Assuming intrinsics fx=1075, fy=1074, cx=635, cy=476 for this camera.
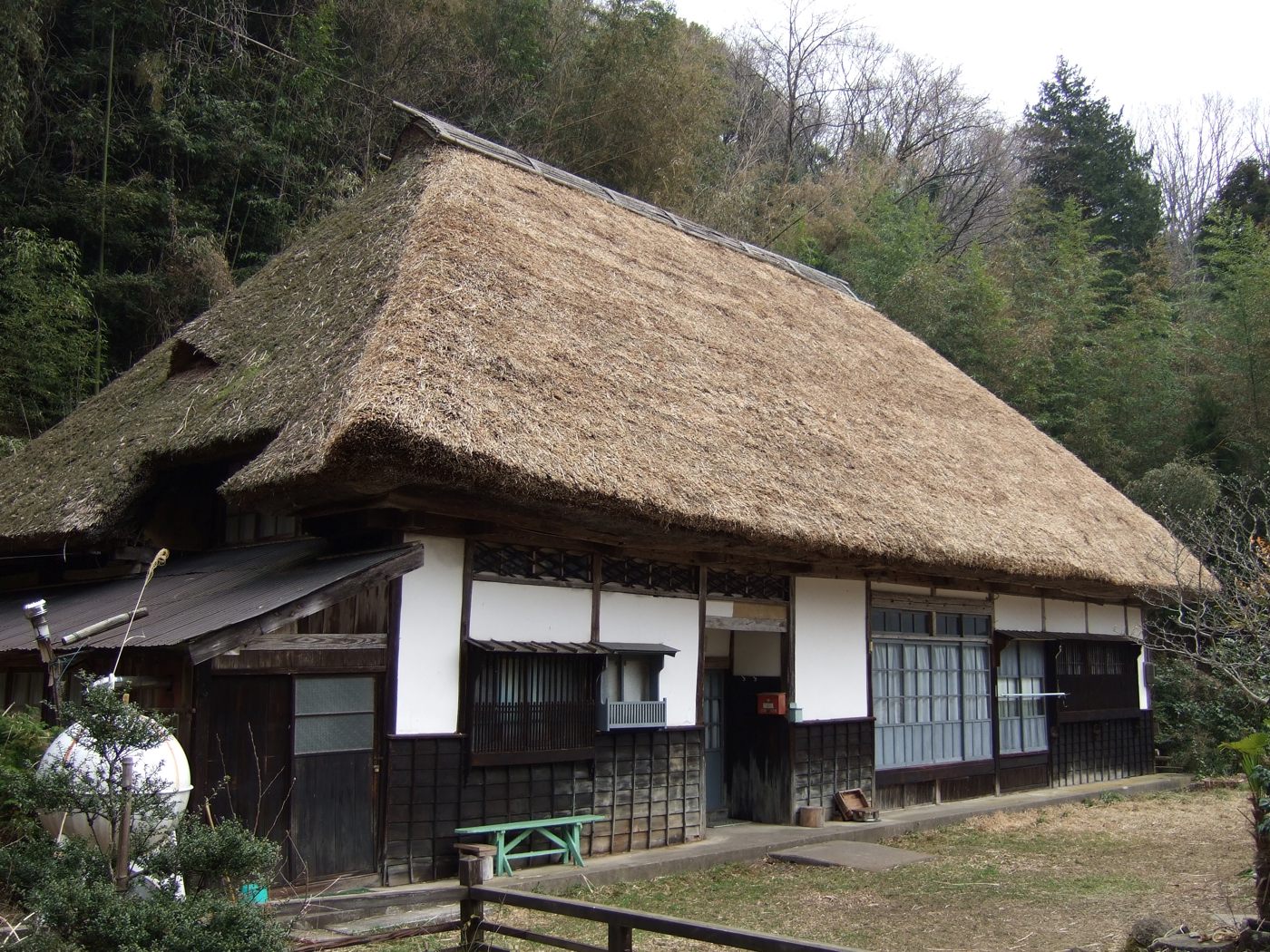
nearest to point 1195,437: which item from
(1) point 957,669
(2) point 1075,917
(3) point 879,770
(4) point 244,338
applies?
(1) point 957,669

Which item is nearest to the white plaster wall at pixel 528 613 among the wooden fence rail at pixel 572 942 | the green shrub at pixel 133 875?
the wooden fence rail at pixel 572 942

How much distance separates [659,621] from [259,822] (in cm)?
353

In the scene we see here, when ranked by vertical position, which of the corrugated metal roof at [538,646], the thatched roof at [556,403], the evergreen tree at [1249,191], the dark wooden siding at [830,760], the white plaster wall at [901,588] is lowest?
the dark wooden siding at [830,760]

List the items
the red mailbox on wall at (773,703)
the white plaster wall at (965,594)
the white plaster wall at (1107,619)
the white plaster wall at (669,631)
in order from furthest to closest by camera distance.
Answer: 1. the white plaster wall at (1107,619)
2. the white plaster wall at (965,594)
3. the red mailbox on wall at (773,703)
4. the white plaster wall at (669,631)

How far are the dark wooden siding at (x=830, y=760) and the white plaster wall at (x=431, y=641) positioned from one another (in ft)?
13.0

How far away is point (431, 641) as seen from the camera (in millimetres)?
7316

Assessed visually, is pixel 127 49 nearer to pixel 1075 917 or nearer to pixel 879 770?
pixel 879 770

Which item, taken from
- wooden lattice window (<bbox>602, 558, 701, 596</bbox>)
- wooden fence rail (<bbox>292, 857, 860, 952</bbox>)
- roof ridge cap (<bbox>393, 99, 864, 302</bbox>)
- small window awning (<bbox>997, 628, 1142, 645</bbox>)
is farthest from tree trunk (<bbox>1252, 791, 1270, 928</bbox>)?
roof ridge cap (<bbox>393, 99, 864, 302</bbox>)

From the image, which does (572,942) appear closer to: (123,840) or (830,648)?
(123,840)

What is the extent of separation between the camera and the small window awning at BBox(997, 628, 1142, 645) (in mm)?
12601

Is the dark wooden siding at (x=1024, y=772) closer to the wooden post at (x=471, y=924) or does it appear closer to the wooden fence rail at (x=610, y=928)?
the wooden fence rail at (x=610, y=928)

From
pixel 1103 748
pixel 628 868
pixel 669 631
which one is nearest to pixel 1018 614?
pixel 1103 748

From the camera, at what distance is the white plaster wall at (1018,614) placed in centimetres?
1273

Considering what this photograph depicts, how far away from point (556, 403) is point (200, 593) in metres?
2.79
